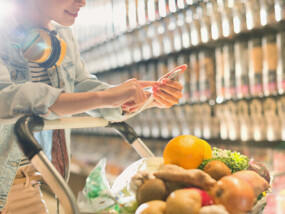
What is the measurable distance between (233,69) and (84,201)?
1.92m

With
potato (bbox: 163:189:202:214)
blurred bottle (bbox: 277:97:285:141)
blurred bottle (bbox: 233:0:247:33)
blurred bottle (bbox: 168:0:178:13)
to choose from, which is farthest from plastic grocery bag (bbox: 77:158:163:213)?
blurred bottle (bbox: 168:0:178:13)

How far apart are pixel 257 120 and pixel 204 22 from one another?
83 cm

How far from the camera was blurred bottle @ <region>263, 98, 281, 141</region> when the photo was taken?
213 cm

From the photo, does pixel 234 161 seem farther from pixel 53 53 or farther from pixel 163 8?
pixel 163 8

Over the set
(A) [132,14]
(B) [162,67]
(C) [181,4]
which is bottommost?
(B) [162,67]

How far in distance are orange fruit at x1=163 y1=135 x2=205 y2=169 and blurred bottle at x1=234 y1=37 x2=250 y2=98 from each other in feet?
5.26

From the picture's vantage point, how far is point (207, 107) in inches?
99.3

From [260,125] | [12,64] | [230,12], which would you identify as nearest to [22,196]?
[12,64]

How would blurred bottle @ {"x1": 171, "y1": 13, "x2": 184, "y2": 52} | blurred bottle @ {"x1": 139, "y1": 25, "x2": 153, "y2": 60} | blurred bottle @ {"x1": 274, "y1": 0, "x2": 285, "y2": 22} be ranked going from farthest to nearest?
blurred bottle @ {"x1": 139, "y1": 25, "x2": 153, "y2": 60} < blurred bottle @ {"x1": 171, "y1": 13, "x2": 184, "y2": 52} < blurred bottle @ {"x1": 274, "y1": 0, "x2": 285, "y2": 22}

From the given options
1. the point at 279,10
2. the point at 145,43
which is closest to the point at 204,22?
the point at 279,10

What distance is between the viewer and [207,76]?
251 centimetres

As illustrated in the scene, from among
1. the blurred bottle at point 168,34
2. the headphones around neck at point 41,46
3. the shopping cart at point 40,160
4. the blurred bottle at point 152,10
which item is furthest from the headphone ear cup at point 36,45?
the blurred bottle at point 152,10

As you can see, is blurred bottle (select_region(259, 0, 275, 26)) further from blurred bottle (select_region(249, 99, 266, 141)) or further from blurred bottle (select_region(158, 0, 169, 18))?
blurred bottle (select_region(158, 0, 169, 18))

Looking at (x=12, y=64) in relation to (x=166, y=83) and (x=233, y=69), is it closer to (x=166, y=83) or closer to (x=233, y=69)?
(x=166, y=83)
